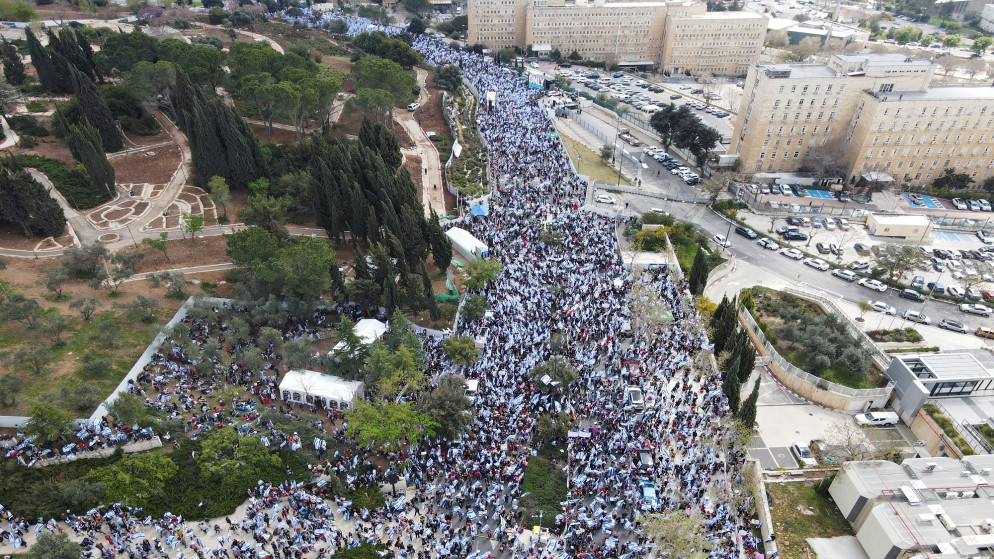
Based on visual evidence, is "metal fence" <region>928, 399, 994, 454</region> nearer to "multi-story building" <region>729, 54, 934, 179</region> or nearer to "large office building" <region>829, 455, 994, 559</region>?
"large office building" <region>829, 455, 994, 559</region>

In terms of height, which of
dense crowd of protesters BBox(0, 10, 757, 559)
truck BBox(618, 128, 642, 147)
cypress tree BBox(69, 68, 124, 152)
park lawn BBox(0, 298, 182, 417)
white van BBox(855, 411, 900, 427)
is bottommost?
white van BBox(855, 411, 900, 427)

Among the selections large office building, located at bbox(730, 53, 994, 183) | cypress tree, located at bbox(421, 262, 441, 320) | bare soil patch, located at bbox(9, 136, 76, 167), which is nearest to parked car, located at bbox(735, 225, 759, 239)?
large office building, located at bbox(730, 53, 994, 183)

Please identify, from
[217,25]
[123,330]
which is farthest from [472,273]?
[217,25]

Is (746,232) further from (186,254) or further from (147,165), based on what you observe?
(147,165)

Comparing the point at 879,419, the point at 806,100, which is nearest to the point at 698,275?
the point at 879,419

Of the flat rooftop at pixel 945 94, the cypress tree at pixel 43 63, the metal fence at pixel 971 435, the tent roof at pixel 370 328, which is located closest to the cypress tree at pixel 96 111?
the cypress tree at pixel 43 63

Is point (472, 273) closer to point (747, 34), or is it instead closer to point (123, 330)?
point (123, 330)
